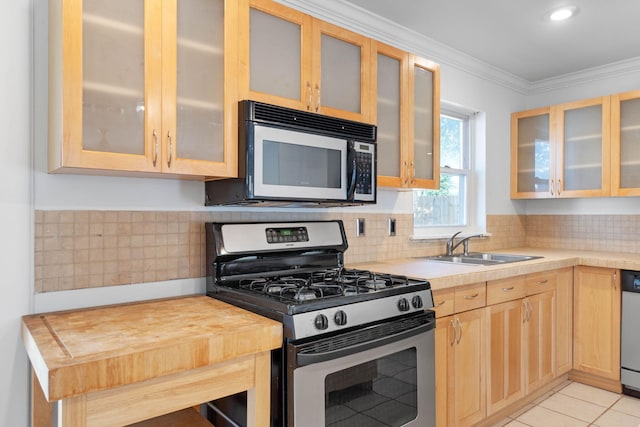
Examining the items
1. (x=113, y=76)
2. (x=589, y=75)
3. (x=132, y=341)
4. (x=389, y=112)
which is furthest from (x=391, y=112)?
(x=589, y=75)

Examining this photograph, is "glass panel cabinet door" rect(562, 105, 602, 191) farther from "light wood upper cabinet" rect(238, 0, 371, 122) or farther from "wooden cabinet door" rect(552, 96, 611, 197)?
"light wood upper cabinet" rect(238, 0, 371, 122)

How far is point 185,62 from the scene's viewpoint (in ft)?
5.32

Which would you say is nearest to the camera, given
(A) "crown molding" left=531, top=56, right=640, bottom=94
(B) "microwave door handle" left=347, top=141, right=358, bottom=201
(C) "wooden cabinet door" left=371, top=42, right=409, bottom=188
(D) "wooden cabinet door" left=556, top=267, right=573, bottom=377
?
(B) "microwave door handle" left=347, top=141, right=358, bottom=201

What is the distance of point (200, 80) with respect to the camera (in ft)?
5.43

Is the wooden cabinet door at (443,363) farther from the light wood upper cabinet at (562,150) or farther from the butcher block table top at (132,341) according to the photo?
the light wood upper cabinet at (562,150)

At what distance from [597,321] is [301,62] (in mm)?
2666

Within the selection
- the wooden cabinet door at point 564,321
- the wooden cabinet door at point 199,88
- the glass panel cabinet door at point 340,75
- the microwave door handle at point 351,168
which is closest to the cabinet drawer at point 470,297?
the microwave door handle at point 351,168

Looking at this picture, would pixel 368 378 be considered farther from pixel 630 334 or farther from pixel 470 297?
pixel 630 334

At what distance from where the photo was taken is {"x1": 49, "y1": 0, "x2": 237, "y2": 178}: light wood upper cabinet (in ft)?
4.54

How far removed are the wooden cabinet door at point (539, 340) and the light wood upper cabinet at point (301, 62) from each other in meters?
1.66

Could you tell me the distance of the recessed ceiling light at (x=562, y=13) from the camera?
8.42 ft

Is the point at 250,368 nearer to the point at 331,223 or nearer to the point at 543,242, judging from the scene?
the point at 331,223

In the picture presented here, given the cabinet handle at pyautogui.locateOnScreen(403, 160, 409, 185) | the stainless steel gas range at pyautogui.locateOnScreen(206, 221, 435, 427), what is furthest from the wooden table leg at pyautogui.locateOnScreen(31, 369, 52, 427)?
the cabinet handle at pyautogui.locateOnScreen(403, 160, 409, 185)

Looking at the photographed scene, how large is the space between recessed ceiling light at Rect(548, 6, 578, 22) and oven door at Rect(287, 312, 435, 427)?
6.62 ft
